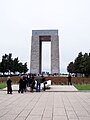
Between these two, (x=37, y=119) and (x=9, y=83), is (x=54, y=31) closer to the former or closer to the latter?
(x=9, y=83)

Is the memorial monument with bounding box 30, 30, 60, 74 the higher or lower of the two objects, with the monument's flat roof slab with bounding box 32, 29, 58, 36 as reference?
lower

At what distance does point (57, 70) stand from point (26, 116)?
67.7m

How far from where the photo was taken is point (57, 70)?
7906 cm

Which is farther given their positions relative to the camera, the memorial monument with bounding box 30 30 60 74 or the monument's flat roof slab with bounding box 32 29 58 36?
the monument's flat roof slab with bounding box 32 29 58 36

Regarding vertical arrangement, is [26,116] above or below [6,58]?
below

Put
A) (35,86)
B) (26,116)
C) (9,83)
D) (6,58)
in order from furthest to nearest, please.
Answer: (6,58), (35,86), (9,83), (26,116)

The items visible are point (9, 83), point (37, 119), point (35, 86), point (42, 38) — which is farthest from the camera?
point (42, 38)

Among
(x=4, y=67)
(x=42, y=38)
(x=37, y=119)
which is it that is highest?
(x=42, y=38)

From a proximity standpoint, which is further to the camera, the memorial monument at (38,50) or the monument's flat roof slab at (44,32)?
the monument's flat roof slab at (44,32)

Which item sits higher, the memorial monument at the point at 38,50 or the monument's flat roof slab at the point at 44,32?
the monument's flat roof slab at the point at 44,32

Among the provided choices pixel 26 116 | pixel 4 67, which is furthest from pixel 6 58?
pixel 26 116

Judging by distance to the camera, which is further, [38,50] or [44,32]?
[44,32]

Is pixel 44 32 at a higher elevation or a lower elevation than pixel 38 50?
higher

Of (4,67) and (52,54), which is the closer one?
(52,54)
